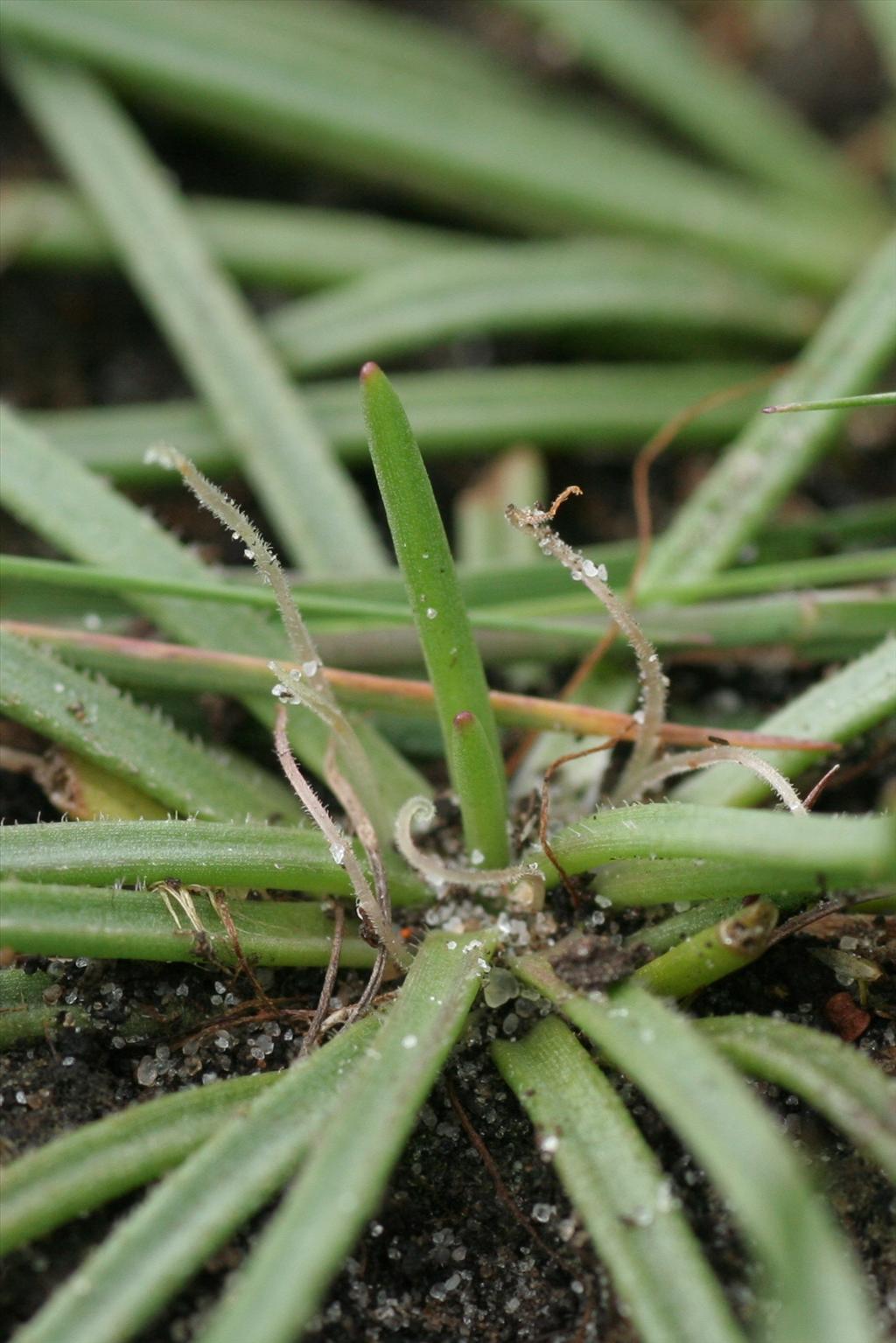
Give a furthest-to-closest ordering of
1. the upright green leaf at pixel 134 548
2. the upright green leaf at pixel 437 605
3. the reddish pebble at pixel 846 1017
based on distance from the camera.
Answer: the upright green leaf at pixel 134 548
the reddish pebble at pixel 846 1017
the upright green leaf at pixel 437 605

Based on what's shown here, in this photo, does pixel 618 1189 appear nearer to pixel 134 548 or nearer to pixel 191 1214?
pixel 191 1214

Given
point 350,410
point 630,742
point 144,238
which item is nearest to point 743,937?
point 630,742

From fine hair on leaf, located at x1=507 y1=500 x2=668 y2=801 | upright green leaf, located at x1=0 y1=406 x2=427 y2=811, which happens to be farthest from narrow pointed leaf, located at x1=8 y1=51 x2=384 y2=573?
fine hair on leaf, located at x1=507 y1=500 x2=668 y2=801

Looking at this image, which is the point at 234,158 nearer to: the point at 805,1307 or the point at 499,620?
the point at 499,620

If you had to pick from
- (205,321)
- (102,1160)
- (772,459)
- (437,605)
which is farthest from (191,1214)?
(205,321)

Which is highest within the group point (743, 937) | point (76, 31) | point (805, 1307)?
point (76, 31)

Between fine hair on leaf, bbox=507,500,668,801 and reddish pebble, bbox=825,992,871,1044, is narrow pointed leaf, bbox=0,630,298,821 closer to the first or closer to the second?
fine hair on leaf, bbox=507,500,668,801

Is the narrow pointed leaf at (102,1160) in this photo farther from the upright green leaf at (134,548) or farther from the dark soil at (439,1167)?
the upright green leaf at (134,548)

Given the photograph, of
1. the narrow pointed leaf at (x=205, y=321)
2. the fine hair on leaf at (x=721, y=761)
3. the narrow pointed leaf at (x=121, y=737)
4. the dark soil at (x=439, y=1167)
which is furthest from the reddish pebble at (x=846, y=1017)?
the narrow pointed leaf at (x=205, y=321)
